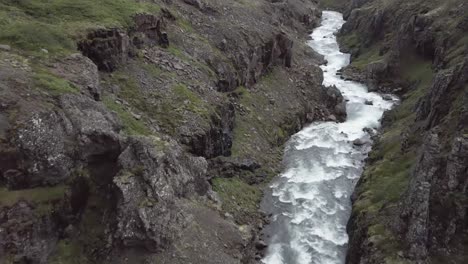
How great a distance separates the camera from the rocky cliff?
28.5m

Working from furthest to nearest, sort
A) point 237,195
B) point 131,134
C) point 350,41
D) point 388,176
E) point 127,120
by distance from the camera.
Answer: point 350,41
point 237,195
point 388,176
point 127,120
point 131,134

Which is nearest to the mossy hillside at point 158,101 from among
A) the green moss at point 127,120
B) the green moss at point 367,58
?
the green moss at point 127,120

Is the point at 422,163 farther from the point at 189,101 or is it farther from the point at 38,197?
the point at 38,197

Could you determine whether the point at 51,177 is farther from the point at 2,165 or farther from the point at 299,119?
the point at 299,119

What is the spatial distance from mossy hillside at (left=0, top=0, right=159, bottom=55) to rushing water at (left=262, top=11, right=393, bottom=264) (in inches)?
933

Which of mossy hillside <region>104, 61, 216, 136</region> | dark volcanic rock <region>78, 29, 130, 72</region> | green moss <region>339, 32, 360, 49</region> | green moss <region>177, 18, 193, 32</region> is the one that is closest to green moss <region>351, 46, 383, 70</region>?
green moss <region>339, 32, 360, 49</region>

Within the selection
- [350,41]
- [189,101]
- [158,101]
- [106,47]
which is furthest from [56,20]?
[350,41]

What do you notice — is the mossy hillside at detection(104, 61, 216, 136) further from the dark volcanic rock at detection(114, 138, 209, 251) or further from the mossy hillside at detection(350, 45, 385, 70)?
the mossy hillside at detection(350, 45, 385, 70)

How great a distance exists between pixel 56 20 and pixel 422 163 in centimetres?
3549

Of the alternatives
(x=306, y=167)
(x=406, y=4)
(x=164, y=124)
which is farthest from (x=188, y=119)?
(x=406, y=4)

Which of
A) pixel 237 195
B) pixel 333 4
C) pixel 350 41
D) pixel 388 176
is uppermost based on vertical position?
pixel 388 176

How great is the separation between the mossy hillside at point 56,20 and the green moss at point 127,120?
19.6 feet

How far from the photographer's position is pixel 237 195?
42.4m

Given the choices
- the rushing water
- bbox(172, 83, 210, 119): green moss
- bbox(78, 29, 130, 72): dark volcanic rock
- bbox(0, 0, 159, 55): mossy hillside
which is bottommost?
the rushing water
